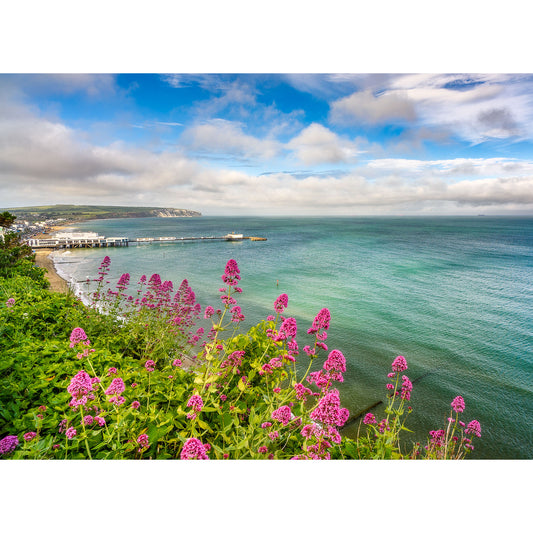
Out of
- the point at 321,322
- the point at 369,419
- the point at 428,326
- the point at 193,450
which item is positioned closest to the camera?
the point at 193,450

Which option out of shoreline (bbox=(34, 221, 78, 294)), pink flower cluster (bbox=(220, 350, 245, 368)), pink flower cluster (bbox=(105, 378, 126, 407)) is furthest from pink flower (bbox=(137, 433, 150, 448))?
shoreline (bbox=(34, 221, 78, 294))

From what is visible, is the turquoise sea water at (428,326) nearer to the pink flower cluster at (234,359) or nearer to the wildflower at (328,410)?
the pink flower cluster at (234,359)

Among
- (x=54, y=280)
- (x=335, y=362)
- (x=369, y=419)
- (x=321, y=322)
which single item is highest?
(x=321, y=322)

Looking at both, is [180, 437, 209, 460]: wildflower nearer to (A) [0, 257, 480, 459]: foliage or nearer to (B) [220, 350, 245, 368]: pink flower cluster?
(A) [0, 257, 480, 459]: foliage

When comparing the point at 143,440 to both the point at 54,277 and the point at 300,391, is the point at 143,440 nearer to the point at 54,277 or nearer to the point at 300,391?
the point at 300,391

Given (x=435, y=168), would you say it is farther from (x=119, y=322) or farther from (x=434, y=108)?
(x=119, y=322)

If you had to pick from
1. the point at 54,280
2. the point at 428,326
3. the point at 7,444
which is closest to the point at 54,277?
→ the point at 54,280
